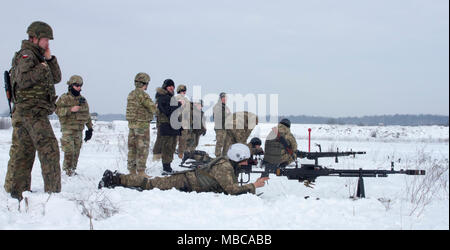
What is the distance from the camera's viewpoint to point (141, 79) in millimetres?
7020

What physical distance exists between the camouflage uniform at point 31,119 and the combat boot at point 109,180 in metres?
0.68

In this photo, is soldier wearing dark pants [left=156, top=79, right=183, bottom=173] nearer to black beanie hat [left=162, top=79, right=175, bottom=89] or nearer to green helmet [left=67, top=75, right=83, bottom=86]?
black beanie hat [left=162, top=79, right=175, bottom=89]

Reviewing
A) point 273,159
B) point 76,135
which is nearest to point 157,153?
point 76,135

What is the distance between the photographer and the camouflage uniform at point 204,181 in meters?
5.06

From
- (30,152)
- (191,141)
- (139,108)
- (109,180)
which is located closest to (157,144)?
(139,108)

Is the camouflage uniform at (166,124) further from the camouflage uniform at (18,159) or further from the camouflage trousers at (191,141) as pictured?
the camouflage trousers at (191,141)

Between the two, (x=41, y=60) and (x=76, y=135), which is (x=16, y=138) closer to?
(x=41, y=60)

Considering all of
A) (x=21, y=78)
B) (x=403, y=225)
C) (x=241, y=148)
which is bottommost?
(x=403, y=225)

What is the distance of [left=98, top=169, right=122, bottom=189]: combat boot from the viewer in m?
5.05

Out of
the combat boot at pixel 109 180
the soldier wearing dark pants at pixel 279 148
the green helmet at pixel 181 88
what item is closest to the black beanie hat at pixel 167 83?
the green helmet at pixel 181 88

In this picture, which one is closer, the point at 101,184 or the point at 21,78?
the point at 21,78

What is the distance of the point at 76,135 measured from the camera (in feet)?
24.2

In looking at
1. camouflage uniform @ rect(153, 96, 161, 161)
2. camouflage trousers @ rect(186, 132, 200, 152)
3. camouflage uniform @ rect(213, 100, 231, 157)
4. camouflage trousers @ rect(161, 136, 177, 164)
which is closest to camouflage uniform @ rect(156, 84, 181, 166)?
camouflage trousers @ rect(161, 136, 177, 164)
